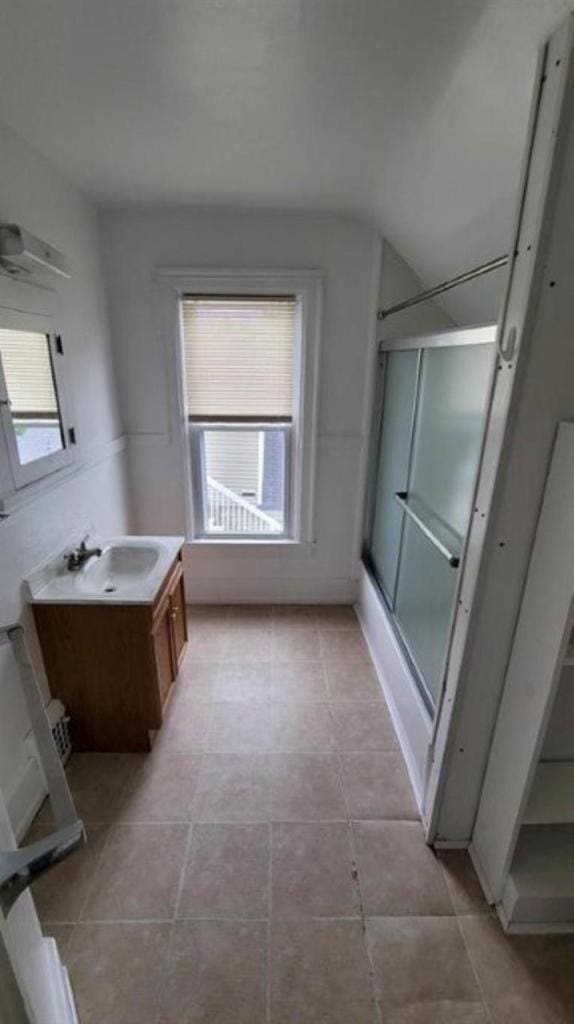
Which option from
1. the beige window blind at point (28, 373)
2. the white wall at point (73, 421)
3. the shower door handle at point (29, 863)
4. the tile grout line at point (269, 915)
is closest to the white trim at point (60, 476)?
the white wall at point (73, 421)

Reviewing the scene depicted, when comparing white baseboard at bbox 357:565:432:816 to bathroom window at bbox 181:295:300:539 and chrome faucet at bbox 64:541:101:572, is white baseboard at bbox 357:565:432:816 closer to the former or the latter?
bathroom window at bbox 181:295:300:539

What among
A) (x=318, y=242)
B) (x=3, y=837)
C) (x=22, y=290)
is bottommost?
(x=3, y=837)

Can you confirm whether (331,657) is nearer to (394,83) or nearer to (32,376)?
(32,376)

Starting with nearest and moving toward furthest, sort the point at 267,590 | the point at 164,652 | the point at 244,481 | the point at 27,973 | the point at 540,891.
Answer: the point at 27,973
the point at 540,891
the point at 164,652
the point at 244,481
the point at 267,590

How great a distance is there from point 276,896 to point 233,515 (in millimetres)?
1974

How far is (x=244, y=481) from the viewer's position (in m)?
2.87

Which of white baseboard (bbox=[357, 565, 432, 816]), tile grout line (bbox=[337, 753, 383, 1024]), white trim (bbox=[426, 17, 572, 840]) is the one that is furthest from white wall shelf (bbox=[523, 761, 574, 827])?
tile grout line (bbox=[337, 753, 383, 1024])

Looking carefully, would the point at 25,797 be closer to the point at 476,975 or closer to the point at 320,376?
the point at 476,975

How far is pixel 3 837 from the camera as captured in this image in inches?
31.8

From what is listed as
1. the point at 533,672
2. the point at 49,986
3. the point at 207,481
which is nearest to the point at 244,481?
the point at 207,481

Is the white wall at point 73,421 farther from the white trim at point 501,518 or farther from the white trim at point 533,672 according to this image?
the white trim at point 533,672

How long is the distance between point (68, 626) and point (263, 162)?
6.48 ft

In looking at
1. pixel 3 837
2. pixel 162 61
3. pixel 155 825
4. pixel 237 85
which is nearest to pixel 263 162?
pixel 237 85

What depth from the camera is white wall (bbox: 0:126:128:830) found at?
1.52m
